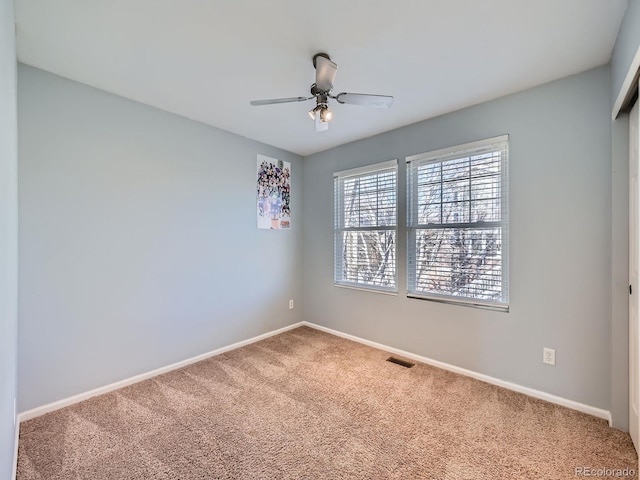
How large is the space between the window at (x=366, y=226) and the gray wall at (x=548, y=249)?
0.48 m

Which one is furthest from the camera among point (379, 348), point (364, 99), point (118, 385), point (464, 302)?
point (379, 348)

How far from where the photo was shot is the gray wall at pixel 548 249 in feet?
6.63

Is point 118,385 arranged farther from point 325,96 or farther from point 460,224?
point 460,224

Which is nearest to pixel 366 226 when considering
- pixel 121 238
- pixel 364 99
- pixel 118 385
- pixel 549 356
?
pixel 364 99

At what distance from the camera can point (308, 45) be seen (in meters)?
1.82

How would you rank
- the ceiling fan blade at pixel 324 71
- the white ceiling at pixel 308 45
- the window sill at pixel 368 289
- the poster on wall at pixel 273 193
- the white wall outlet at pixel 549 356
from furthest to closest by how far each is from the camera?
1. the poster on wall at pixel 273 193
2. the window sill at pixel 368 289
3. the white wall outlet at pixel 549 356
4. the ceiling fan blade at pixel 324 71
5. the white ceiling at pixel 308 45

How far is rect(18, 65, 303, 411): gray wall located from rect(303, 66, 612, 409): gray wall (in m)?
2.11

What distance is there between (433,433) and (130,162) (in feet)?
10.3

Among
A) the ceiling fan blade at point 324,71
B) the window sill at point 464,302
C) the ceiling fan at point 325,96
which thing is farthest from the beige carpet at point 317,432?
the ceiling fan blade at point 324,71

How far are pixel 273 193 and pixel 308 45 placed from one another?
2.05 m

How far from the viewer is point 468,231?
Result: 263 centimetres

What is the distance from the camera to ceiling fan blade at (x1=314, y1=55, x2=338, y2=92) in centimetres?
185

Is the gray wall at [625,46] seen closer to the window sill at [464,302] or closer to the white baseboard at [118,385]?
the window sill at [464,302]

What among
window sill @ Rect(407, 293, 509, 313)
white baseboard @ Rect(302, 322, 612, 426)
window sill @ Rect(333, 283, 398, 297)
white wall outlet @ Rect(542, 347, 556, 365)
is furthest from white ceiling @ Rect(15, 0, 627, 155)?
white baseboard @ Rect(302, 322, 612, 426)
